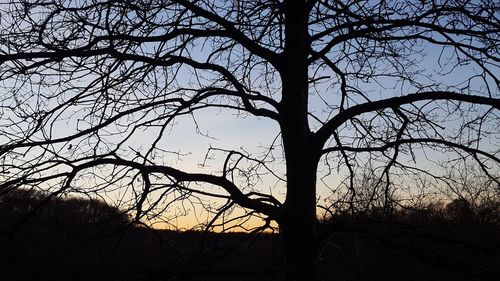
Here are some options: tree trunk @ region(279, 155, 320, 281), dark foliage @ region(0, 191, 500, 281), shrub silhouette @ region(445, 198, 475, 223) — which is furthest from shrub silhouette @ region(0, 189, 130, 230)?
shrub silhouette @ region(445, 198, 475, 223)

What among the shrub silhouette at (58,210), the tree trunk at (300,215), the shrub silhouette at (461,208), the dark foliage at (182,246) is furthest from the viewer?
the shrub silhouette at (461,208)

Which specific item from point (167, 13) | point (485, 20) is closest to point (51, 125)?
point (167, 13)

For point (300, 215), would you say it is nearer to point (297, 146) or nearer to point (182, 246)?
point (297, 146)

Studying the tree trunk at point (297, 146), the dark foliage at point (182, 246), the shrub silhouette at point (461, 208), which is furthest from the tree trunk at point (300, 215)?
the shrub silhouette at point (461, 208)

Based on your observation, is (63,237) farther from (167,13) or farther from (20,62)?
(167,13)

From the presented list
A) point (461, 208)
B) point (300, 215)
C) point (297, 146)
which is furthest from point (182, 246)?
point (461, 208)

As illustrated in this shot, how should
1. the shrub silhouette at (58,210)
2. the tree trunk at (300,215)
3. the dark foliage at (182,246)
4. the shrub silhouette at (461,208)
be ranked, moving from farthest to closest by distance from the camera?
the shrub silhouette at (461,208), the tree trunk at (300,215), the shrub silhouette at (58,210), the dark foliage at (182,246)

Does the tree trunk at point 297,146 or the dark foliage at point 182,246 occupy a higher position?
the tree trunk at point 297,146

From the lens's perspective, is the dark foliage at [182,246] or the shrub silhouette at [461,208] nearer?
the dark foliage at [182,246]

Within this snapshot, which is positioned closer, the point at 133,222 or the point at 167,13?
the point at 133,222

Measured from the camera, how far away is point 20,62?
14.4ft

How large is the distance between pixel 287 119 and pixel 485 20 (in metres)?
1.92

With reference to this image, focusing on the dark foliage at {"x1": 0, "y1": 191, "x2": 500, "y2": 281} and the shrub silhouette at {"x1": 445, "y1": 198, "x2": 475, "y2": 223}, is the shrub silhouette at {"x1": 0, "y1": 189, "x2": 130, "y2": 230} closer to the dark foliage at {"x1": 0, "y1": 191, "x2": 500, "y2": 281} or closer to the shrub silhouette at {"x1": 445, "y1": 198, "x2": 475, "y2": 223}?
the dark foliage at {"x1": 0, "y1": 191, "x2": 500, "y2": 281}

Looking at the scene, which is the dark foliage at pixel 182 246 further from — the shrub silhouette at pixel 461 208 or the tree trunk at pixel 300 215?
the shrub silhouette at pixel 461 208
